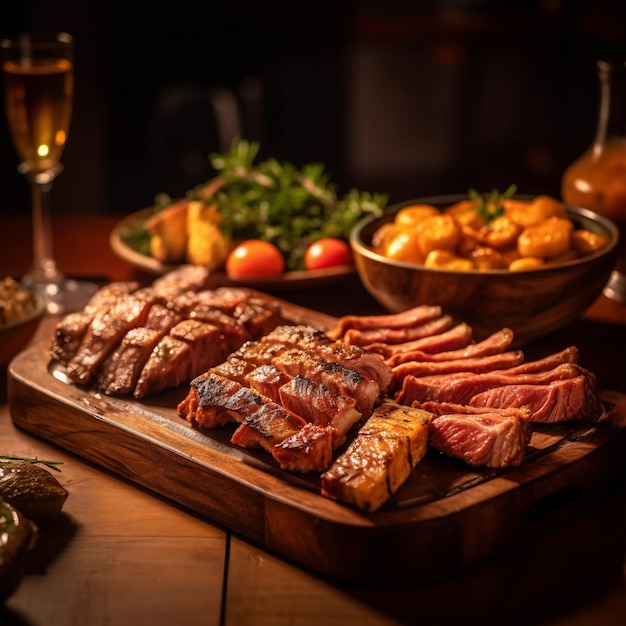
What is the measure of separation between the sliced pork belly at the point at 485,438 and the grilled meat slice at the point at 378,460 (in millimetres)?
42

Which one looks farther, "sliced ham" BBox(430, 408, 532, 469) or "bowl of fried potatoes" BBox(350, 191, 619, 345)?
"bowl of fried potatoes" BBox(350, 191, 619, 345)

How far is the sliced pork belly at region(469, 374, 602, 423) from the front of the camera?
2430 millimetres

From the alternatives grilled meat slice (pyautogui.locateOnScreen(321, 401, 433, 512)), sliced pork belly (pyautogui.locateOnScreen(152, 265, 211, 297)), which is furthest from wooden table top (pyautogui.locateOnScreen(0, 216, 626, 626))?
sliced pork belly (pyautogui.locateOnScreen(152, 265, 211, 297))

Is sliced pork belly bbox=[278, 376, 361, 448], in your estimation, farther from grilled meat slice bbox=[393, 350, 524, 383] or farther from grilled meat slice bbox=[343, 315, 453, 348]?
grilled meat slice bbox=[343, 315, 453, 348]

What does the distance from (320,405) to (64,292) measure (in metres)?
1.76

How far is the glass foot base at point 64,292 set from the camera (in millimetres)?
3656

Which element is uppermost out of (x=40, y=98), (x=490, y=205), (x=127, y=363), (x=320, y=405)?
(x=40, y=98)

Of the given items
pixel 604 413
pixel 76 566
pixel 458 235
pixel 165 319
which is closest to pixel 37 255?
pixel 165 319

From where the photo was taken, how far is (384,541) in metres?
2.05

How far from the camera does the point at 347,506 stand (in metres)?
2.12

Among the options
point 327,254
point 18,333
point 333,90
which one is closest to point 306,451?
point 18,333

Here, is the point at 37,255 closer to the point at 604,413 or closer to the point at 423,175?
the point at 604,413

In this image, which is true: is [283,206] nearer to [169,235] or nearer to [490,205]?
[169,235]

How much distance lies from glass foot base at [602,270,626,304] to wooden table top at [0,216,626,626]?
4.32 feet
